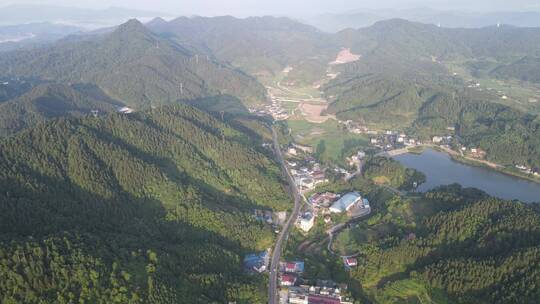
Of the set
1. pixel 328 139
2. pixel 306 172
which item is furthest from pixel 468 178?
pixel 328 139

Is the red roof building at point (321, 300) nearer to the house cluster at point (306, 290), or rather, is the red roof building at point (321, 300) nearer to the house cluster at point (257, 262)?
the house cluster at point (306, 290)

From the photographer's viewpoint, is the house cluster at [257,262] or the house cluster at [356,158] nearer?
the house cluster at [257,262]

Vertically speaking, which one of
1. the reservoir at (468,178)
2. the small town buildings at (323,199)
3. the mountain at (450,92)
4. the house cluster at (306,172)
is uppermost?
the mountain at (450,92)

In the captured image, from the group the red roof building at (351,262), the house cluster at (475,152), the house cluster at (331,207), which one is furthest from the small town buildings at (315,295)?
the house cluster at (475,152)

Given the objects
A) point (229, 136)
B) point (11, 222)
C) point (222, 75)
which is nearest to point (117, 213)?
point (11, 222)

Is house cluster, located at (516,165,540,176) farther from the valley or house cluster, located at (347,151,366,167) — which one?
house cluster, located at (347,151,366,167)

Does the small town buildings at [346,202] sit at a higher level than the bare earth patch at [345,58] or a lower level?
lower
